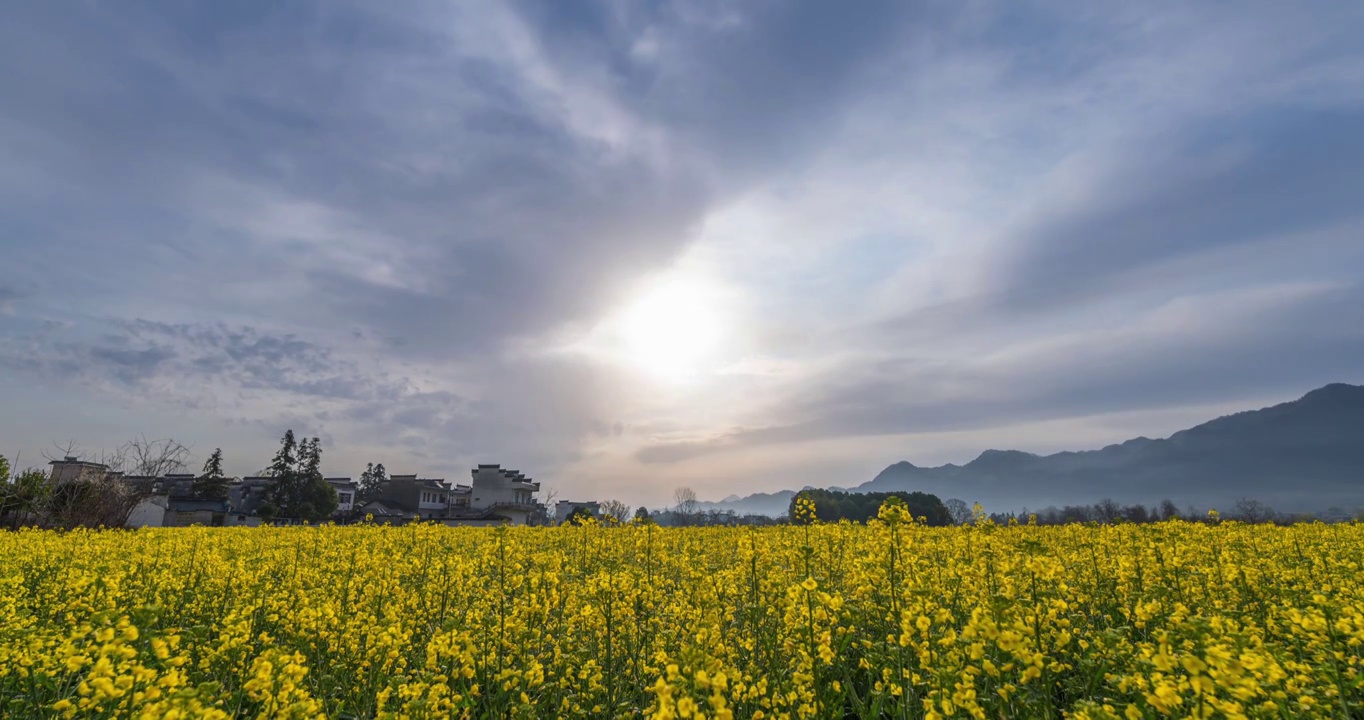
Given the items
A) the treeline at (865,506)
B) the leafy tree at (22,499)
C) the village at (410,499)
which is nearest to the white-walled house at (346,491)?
the village at (410,499)

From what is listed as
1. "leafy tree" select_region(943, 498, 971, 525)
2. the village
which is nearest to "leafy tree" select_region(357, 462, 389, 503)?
the village

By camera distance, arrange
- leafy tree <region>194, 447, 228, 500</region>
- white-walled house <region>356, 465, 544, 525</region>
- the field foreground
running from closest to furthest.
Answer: the field foreground
leafy tree <region>194, 447, 228, 500</region>
white-walled house <region>356, 465, 544, 525</region>

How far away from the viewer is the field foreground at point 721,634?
Result: 432cm

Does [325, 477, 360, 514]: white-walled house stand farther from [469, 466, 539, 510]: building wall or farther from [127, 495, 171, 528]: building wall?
[127, 495, 171, 528]: building wall

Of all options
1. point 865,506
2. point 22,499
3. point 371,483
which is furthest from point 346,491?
point 865,506

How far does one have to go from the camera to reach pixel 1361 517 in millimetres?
21266

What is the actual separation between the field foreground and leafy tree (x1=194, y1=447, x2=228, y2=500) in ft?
208

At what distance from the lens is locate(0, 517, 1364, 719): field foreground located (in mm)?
4324

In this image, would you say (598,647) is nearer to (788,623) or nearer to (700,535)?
(788,623)

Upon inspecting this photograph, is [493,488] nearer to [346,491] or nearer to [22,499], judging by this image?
[346,491]

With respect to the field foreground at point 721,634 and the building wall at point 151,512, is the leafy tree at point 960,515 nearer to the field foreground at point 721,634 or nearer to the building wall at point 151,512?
the field foreground at point 721,634

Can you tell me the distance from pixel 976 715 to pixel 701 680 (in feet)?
7.62

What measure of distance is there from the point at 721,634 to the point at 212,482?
268 ft

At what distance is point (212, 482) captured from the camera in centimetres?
6600
